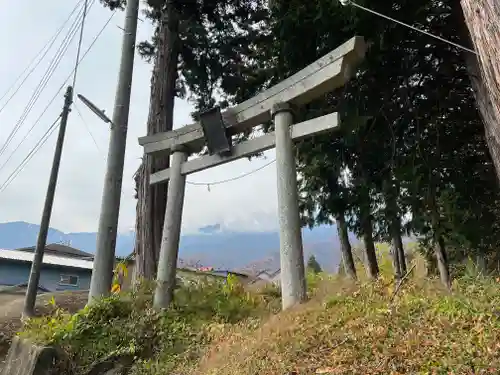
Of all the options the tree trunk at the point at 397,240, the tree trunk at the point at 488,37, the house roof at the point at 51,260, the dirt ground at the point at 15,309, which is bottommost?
the dirt ground at the point at 15,309

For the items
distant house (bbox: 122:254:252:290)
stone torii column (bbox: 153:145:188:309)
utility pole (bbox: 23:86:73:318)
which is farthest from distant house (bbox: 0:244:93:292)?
stone torii column (bbox: 153:145:188:309)

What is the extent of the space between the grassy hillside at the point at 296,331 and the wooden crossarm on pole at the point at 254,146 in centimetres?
190

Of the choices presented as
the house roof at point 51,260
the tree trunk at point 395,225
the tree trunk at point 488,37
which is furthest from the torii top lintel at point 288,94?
the house roof at point 51,260

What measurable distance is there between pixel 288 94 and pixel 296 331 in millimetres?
3246

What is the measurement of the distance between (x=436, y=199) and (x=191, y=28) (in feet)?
18.6

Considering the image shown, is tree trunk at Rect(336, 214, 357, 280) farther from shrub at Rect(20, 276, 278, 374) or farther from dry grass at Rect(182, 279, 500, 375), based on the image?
dry grass at Rect(182, 279, 500, 375)

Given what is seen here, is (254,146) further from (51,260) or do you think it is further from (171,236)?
(51,260)

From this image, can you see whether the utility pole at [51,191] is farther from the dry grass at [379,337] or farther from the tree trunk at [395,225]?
the tree trunk at [395,225]

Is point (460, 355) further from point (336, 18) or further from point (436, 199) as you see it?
point (336, 18)

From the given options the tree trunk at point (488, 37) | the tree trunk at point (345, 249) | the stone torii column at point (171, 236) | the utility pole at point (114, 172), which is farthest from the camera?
the tree trunk at point (345, 249)

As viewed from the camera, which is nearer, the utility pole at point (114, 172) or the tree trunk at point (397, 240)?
the utility pole at point (114, 172)

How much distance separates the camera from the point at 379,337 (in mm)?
3469

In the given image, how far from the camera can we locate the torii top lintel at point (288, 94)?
5371 mm

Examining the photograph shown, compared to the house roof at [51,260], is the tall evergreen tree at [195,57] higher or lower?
higher
